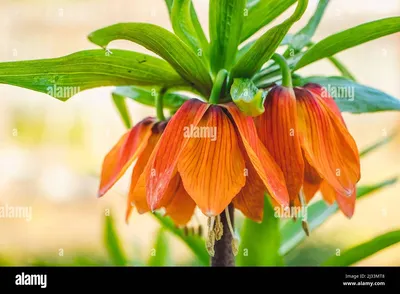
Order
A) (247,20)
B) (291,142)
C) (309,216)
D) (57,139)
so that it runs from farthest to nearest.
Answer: (57,139)
(309,216)
(247,20)
(291,142)

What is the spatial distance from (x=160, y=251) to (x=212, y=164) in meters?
0.57

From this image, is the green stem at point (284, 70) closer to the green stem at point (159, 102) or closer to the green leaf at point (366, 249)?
the green stem at point (159, 102)

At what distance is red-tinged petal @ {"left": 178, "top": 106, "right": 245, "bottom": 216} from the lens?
582 millimetres

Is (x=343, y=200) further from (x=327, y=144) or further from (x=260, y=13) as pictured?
(x=260, y=13)

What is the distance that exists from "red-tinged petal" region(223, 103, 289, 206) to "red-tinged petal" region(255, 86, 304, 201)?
14 mm

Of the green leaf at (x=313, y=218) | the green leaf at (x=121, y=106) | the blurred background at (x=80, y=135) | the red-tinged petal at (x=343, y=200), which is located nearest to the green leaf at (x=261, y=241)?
the green leaf at (x=313, y=218)

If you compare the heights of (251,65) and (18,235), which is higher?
(251,65)

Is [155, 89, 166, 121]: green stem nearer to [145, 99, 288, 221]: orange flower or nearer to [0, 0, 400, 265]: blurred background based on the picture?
[145, 99, 288, 221]: orange flower

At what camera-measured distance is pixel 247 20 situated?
0.75 meters

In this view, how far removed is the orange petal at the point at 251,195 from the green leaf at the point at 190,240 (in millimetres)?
260

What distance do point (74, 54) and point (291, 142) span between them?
11.0 inches
